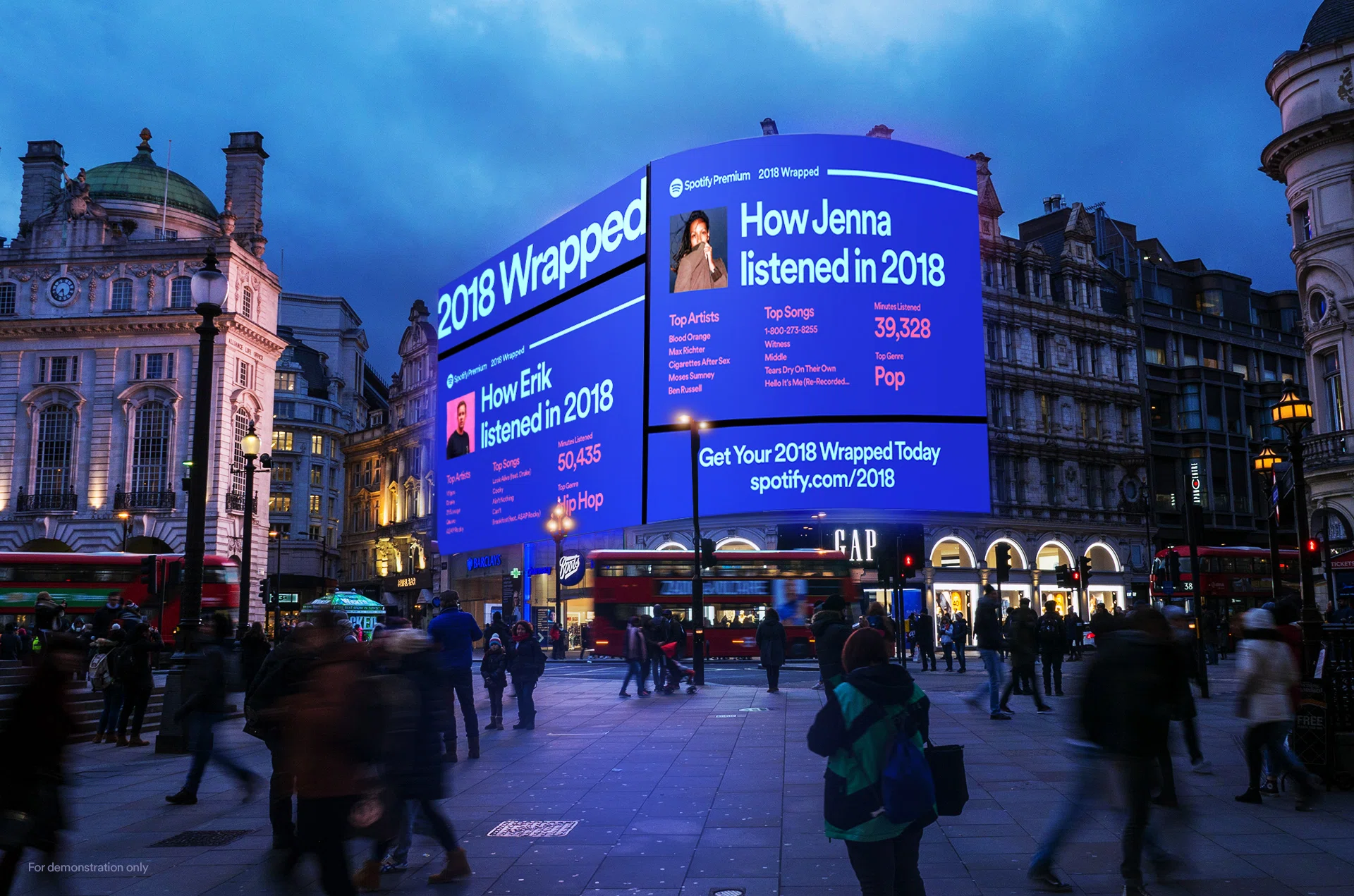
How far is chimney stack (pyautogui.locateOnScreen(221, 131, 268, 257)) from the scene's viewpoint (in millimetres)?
63531

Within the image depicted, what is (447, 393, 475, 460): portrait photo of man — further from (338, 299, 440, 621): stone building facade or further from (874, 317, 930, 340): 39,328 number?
(338, 299, 440, 621): stone building facade

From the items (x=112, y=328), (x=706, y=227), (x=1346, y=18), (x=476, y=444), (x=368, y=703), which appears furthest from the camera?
(x=112, y=328)

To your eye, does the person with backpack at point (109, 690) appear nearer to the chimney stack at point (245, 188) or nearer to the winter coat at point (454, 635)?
the winter coat at point (454, 635)

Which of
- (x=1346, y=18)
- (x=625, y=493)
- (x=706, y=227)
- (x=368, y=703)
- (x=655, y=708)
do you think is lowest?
(x=655, y=708)

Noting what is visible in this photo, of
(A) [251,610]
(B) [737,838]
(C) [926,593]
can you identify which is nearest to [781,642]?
(B) [737,838]

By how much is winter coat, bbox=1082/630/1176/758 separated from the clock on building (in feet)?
211

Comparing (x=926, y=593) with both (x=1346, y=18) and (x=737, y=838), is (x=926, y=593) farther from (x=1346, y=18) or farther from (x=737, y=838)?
(x=737, y=838)

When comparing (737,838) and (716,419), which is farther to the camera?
(716,419)

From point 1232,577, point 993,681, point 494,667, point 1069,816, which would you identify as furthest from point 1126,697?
point 1232,577

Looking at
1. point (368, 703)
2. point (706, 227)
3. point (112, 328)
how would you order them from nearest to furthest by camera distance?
point (368, 703) → point (706, 227) → point (112, 328)

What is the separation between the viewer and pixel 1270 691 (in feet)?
29.6

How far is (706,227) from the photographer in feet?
122

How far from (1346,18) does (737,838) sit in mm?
37363

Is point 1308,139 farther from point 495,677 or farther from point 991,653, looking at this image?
point 495,677
